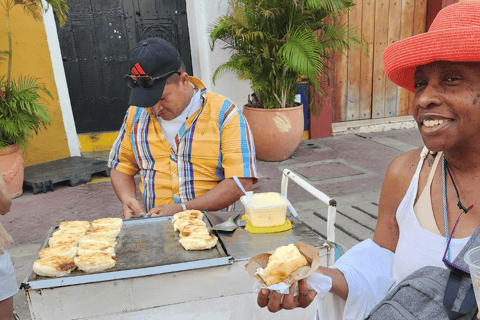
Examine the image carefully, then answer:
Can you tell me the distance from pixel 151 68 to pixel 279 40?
3.84 meters

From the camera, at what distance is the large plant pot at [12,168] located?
4.97 metres

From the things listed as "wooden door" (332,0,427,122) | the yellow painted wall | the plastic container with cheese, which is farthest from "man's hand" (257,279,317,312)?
"wooden door" (332,0,427,122)

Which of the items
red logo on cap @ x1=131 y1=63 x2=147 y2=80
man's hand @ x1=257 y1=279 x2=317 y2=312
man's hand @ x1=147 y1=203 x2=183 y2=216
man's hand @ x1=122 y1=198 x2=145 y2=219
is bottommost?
man's hand @ x1=122 y1=198 x2=145 y2=219

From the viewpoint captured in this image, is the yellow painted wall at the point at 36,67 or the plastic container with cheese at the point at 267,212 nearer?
the plastic container with cheese at the point at 267,212

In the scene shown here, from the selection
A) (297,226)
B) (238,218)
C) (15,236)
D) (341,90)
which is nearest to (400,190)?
(297,226)

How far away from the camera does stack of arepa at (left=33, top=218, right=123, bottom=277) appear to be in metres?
1.53

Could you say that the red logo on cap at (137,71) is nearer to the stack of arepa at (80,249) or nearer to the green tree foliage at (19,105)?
the stack of arepa at (80,249)

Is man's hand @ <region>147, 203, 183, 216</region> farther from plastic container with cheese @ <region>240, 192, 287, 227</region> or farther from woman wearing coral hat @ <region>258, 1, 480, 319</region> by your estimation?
woman wearing coral hat @ <region>258, 1, 480, 319</region>

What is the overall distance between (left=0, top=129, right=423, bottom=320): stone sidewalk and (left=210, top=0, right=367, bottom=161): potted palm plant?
56cm

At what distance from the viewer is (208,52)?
652 centimetres

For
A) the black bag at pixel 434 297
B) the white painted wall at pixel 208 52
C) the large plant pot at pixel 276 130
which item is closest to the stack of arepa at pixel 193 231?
the black bag at pixel 434 297

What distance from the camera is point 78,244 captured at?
1806mm

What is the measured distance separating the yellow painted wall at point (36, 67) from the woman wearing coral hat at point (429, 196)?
5772 mm

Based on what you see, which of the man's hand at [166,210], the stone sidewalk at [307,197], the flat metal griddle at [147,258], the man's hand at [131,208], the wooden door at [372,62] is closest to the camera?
the flat metal griddle at [147,258]
